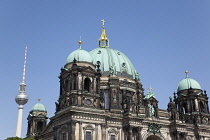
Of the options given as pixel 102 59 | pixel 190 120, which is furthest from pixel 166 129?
pixel 102 59

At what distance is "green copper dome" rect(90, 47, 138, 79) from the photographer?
2613 inches

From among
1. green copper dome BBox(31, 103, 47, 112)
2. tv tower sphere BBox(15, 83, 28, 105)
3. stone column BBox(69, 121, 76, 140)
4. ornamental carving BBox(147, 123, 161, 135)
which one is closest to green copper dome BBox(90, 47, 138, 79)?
ornamental carving BBox(147, 123, 161, 135)

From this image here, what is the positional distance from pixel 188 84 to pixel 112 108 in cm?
2238

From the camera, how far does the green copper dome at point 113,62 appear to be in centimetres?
6638

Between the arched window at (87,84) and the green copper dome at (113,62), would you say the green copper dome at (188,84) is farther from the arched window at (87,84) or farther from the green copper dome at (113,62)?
the arched window at (87,84)

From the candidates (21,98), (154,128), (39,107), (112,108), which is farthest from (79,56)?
(21,98)

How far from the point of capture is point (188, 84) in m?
69.6

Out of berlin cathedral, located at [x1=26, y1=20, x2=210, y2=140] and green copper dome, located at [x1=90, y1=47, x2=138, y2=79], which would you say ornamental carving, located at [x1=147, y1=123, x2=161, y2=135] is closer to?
berlin cathedral, located at [x1=26, y1=20, x2=210, y2=140]

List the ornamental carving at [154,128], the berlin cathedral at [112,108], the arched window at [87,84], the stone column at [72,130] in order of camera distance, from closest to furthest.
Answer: the stone column at [72,130], the berlin cathedral at [112,108], the arched window at [87,84], the ornamental carving at [154,128]

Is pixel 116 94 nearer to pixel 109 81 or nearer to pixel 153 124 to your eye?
pixel 109 81

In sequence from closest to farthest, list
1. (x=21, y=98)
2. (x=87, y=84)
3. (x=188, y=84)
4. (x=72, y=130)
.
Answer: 1. (x=72, y=130)
2. (x=87, y=84)
3. (x=188, y=84)
4. (x=21, y=98)

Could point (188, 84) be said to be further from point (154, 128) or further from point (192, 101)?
point (154, 128)

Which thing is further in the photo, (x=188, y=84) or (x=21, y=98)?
(x=21, y=98)

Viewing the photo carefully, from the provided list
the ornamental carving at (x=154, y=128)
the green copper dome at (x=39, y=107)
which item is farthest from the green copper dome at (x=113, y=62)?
the green copper dome at (x=39, y=107)
